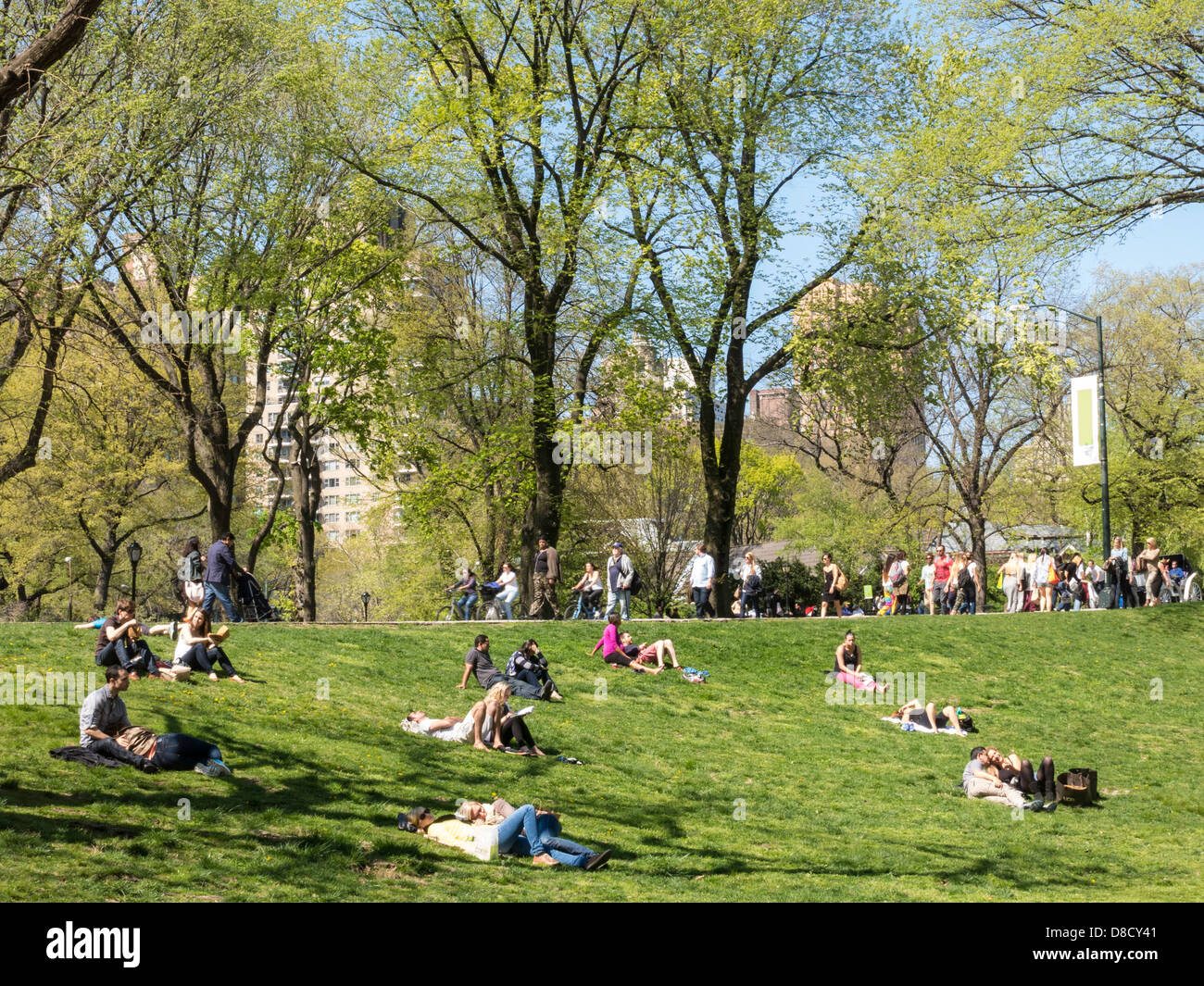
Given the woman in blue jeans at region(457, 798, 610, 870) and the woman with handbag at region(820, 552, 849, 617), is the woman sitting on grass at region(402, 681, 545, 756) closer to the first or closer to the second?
the woman in blue jeans at region(457, 798, 610, 870)

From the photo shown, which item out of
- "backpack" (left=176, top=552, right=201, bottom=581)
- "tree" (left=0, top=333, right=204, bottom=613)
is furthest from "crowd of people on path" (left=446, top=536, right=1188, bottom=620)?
"tree" (left=0, top=333, right=204, bottom=613)

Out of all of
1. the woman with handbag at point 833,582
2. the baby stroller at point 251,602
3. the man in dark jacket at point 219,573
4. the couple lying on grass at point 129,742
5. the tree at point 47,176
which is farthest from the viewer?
the woman with handbag at point 833,582

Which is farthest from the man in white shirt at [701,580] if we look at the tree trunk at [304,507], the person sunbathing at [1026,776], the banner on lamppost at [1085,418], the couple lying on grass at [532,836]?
the couple lying on grass at [532,836]

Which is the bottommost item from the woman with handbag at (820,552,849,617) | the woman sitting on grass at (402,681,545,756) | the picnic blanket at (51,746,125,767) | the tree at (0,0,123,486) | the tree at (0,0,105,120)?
the woman sitting on grass at (402,681,545,756)

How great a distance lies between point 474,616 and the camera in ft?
106

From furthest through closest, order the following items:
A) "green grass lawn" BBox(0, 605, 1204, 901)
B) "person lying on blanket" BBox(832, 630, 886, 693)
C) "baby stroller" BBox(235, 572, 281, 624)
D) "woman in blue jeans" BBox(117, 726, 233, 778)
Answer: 1. "baby stroller" BBox(235, 572, 281, 624)
2. "person lying on blanket" BBox(832, 630, 886, 693)
3. "woman in blue jeans" BBox(117, 726, 233, 778)
4. "green grass lawn" BBox(0, 605, 1204, 901)

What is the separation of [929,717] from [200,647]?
37.8ft

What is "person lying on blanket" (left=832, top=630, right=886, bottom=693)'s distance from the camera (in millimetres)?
21188

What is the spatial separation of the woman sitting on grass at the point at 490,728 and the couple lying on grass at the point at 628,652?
6.01 m

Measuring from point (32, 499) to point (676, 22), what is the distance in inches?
1103

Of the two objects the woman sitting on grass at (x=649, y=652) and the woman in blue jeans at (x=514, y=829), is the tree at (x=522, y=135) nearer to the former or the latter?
the woman sitting on grass at (x=649, y=652)

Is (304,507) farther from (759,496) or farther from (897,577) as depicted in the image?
(759,496)

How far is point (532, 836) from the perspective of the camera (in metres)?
10.4

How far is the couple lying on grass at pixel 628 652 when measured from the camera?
2075 centimetres
